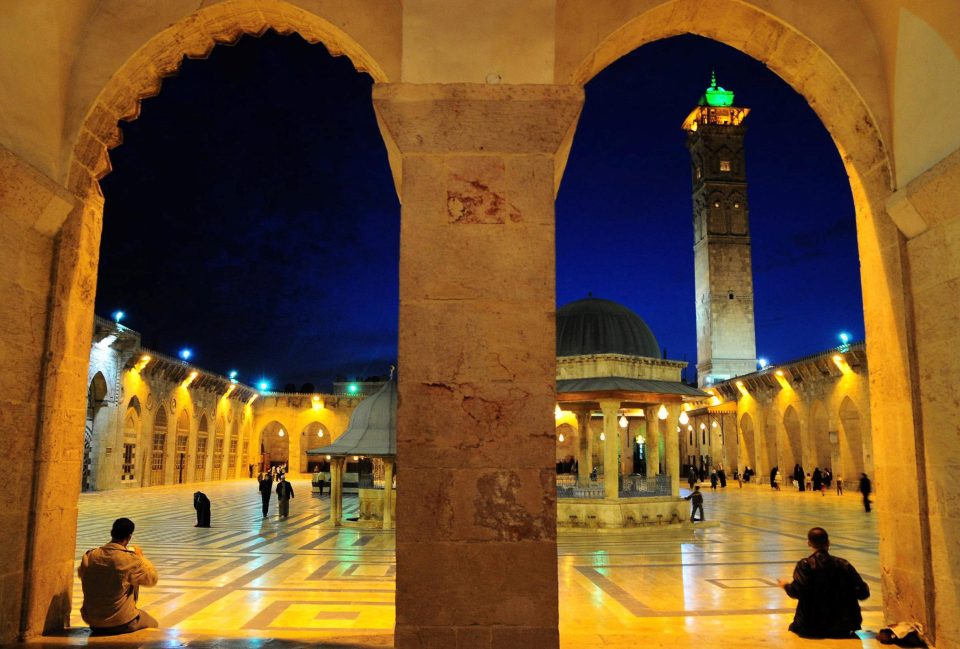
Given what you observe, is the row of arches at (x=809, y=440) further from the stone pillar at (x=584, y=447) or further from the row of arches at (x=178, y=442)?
the row of arches at (x=178, y=442)

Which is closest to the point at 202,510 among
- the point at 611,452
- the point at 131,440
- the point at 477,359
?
the point at 611,452

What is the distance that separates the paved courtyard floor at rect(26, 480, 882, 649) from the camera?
4.20 metres

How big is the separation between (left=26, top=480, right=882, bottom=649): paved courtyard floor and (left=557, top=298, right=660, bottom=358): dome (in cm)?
342

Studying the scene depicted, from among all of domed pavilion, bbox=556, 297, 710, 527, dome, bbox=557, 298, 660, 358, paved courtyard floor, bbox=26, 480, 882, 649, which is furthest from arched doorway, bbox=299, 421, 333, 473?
dome, bbox=557, 298, 660, 358

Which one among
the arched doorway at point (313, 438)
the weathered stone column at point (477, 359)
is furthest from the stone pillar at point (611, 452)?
the arched doorway at point (313, 438)

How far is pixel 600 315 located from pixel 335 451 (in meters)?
5.74

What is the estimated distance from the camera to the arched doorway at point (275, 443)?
4225 cm

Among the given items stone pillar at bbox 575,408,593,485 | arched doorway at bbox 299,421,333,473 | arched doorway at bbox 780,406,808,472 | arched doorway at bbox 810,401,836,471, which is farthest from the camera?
arched doorway at bbox 299,421,333,473

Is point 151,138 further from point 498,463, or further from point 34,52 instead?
point 498,463

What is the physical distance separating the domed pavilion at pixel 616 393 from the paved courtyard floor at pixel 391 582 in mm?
655

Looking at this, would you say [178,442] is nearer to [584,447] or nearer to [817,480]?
[584,447]

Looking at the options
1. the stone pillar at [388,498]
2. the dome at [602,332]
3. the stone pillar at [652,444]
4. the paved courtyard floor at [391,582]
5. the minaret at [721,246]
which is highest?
the minaret at [721,246]

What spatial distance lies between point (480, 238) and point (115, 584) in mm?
3045

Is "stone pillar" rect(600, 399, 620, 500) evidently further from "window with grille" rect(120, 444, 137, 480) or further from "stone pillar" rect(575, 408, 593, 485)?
"window with grille" rect(120, 444, 137, 480)
